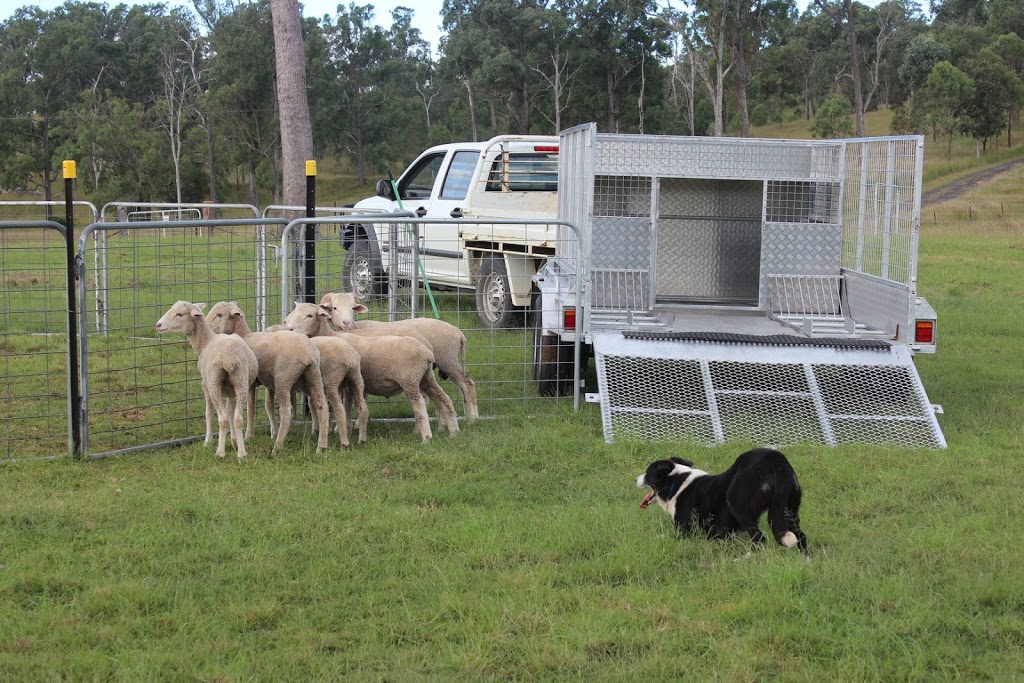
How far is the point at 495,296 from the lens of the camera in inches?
555

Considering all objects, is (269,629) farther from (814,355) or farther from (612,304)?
(612,304)

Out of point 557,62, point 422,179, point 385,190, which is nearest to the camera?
point 385,190

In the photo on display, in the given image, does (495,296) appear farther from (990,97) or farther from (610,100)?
(990,97)

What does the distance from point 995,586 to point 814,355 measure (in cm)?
394

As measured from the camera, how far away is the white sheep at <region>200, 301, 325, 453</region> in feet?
27.2

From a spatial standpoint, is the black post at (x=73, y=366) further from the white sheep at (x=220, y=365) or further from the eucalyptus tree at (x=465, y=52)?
the eucalyptus tree at (x=465, y=52)

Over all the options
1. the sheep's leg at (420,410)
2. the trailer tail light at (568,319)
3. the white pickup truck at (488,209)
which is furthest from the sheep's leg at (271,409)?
the white pickup truck at (488,209)

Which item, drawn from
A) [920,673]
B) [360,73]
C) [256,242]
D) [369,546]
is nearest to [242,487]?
[369,546]

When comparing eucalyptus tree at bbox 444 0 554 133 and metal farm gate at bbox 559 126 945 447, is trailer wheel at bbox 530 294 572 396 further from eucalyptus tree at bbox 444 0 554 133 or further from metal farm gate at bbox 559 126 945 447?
eucalyptus tree at bbox 444 0 554 133


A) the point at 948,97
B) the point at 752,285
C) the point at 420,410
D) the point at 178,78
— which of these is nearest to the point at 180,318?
the point at 420,410

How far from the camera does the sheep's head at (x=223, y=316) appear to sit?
879 centimetres

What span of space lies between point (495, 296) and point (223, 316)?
18.6 feet

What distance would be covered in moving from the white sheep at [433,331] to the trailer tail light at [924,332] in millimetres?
3678

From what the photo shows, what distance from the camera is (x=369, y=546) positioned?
20.4 ft
